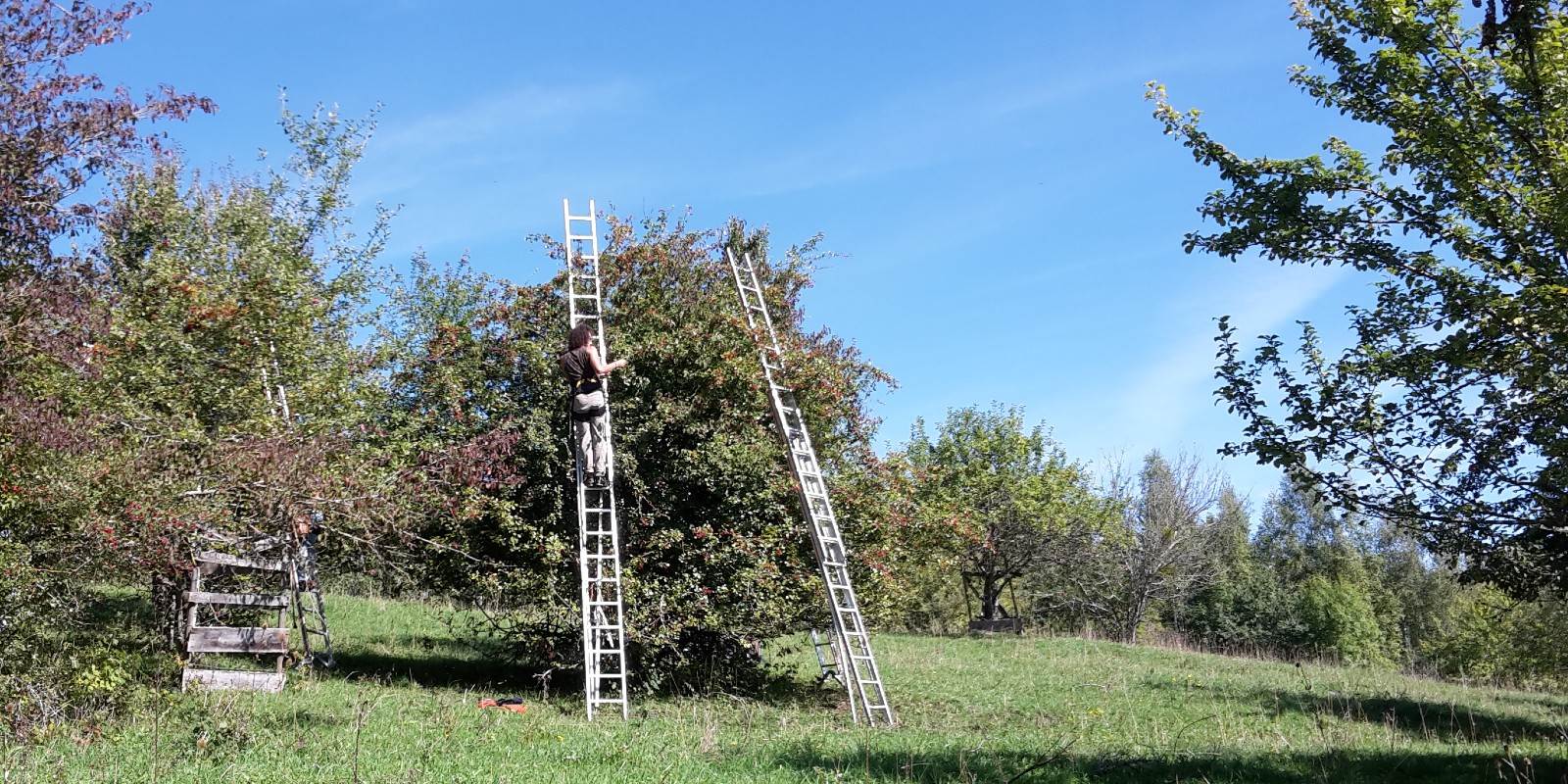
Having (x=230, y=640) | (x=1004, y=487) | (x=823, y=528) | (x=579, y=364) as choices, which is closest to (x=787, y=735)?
(x=823, y=528)

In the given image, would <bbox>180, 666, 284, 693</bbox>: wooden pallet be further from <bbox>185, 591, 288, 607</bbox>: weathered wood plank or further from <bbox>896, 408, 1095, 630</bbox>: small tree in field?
<bbox>896, 408, 1095, 630</bbox>: small tree in field

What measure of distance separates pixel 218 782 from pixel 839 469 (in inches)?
399

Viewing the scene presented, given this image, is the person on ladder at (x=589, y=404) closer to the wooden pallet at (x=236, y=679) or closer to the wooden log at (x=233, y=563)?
the wooden log at (x=233, y=563)

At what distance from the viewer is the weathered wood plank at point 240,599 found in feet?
40.3

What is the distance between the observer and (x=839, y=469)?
1564cm

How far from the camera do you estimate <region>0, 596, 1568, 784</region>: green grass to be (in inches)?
299

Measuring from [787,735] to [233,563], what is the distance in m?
6.70

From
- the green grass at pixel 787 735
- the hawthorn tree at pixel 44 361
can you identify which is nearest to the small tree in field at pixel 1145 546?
the green grass at pixel 787 735

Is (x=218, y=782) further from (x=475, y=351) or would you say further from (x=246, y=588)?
(x=475, y=351)

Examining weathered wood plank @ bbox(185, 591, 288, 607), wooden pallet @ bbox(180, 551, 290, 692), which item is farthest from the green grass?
weathered wood plank @ bbox(185, 591, 288, 607)

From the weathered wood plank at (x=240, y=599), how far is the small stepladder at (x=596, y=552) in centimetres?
371

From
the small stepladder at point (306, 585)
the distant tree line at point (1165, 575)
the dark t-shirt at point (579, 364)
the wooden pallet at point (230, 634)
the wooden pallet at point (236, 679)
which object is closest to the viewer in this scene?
the wooden pallet at point (236, 679)

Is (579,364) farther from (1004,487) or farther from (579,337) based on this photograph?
(1004,487)

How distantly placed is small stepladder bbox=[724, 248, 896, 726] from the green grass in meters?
0.55
